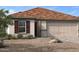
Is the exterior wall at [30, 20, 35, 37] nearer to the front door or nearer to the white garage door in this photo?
the front door

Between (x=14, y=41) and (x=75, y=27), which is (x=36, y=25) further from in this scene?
(x=75, y=27)

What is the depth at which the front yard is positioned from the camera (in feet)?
6.28

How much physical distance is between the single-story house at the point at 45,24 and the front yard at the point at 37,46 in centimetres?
8

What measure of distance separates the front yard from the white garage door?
90mm

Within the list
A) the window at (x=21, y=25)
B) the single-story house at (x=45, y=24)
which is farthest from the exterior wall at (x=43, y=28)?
the window at (x=21, y=25)

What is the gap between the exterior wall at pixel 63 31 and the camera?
191cm

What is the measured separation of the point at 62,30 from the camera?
6.33ft

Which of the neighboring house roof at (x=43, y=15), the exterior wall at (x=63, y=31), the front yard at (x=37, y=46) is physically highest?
the neighboring house roof at (x=43, y=15)

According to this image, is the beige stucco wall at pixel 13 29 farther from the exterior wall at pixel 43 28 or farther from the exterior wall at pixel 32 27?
the exterior wall at pixel 43 28

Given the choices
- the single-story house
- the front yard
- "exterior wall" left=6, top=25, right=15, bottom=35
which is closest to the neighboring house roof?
the single-story house

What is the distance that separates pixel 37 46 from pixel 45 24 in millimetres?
302
